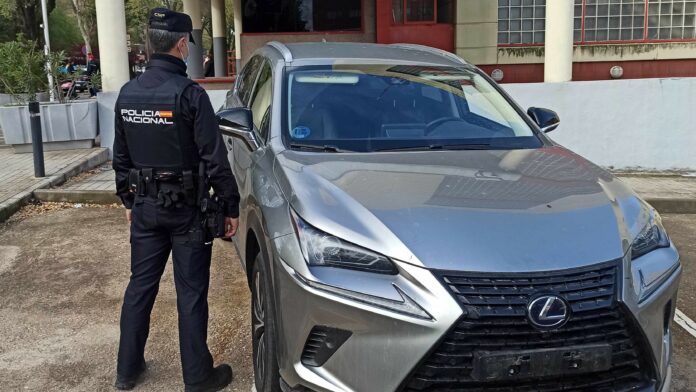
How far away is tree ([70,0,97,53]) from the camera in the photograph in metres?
34.4

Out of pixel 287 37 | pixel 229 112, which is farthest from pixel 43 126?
pixel 287 37

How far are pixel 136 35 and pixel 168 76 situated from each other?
58336 mm

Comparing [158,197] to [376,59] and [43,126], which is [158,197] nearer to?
[376,59]

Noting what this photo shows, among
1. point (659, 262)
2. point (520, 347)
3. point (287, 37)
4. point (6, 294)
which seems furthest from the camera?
point (287, 37)

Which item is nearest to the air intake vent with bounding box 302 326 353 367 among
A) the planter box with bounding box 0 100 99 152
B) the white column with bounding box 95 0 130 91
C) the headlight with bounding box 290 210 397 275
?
the headlight with bounding box 290 210 397 275

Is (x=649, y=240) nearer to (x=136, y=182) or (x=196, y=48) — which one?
(x=136, y=182)

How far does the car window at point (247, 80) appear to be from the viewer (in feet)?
15.6

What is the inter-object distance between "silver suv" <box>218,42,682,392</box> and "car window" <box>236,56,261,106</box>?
1.47 m

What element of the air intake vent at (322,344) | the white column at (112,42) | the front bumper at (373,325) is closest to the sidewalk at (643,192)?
the white column at (112,42)

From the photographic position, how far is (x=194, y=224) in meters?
3.19

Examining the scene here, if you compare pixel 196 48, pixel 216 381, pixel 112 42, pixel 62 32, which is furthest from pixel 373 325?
pixel 62 32

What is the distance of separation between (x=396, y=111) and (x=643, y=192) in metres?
5.13

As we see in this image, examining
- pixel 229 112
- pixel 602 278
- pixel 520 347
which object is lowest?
pixel 520 347

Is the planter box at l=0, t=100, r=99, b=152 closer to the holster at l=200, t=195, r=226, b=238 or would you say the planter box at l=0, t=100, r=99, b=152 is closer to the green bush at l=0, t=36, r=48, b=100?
the green bush at l=0, t=36, r=48, b=100
